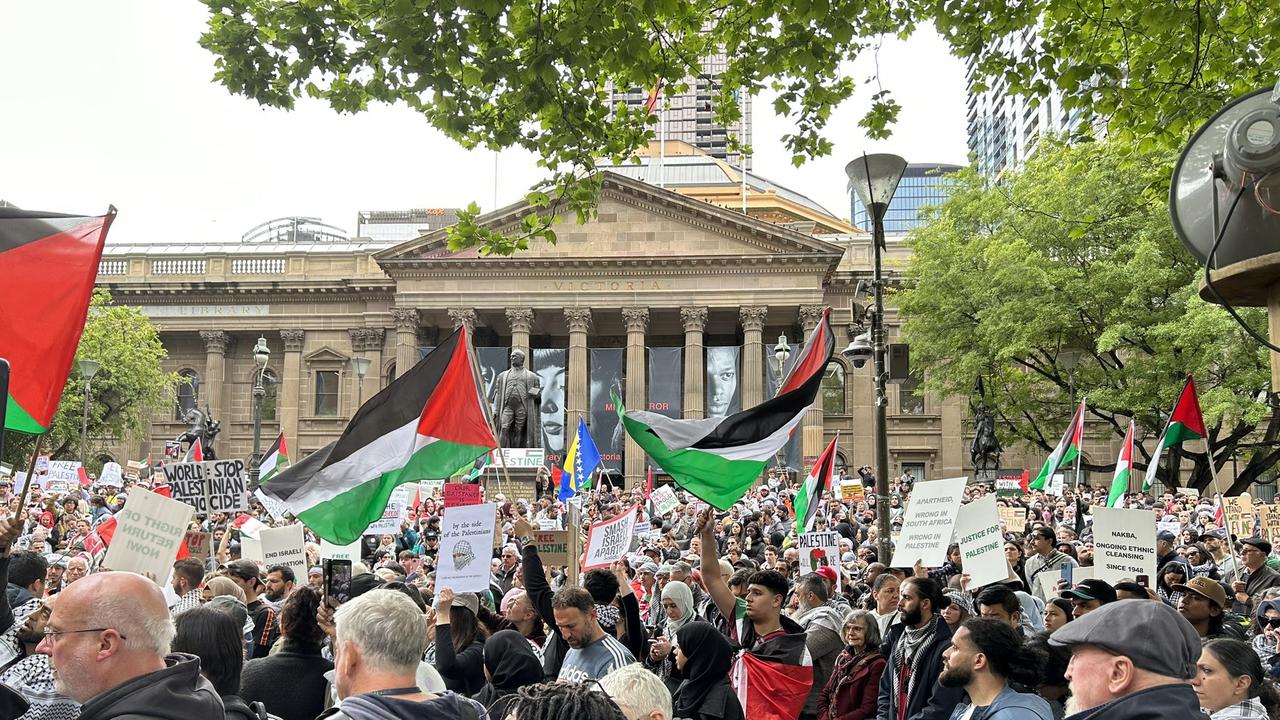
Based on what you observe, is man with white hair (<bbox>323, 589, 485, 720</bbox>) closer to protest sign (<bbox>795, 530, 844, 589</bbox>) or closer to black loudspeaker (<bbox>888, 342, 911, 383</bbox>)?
protest sign (<bbox>795, 530, 844, 589</bbox>)

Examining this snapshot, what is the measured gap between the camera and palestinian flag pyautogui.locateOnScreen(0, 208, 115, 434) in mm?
5770

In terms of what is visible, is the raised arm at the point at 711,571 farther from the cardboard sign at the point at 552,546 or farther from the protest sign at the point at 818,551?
the protest sign at the point at 818,551

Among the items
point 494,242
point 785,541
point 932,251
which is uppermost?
point 932,251

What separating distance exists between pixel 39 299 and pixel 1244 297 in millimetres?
5294

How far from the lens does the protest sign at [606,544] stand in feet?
31.7

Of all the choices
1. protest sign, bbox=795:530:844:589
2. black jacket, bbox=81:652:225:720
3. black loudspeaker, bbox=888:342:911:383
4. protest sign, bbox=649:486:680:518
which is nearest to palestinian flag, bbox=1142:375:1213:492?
protest sign, bbox=795:530:844:589

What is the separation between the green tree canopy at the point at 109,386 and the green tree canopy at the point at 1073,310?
30.8m

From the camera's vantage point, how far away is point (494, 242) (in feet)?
38.8

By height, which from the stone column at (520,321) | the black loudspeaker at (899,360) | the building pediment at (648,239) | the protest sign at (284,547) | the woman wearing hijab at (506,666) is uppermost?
the building pediment at (648,239)

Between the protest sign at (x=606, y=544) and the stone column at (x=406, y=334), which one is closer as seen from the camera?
the protest sign at (x=606, y=544)

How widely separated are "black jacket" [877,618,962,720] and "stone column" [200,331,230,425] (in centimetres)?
5467

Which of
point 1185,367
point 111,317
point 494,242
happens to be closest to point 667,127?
point 111,317

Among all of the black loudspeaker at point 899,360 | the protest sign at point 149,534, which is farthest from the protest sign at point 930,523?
the black loudspeaker at point 899,360

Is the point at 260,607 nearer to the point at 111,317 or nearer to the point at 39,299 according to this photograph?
the point at 39,299
